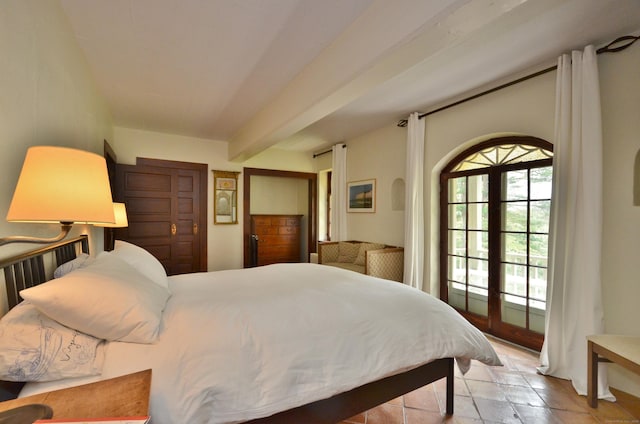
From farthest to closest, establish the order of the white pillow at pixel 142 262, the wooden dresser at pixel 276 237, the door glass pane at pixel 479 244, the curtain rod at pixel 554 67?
the wooden dresser at pixel 276 237, the door glass pane at pixel 479 244, the curtain rod at pixel 554 67, the white pillow at pixel 142 262

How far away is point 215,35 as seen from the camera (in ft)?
6.73

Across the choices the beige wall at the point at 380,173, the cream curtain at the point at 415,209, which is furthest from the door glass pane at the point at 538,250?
the beige wall at the point at 380,173

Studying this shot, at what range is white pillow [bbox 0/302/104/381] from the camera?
912mm

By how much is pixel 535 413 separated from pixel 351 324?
152 cm

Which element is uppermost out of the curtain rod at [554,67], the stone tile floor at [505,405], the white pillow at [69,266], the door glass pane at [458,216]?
the curtain rod at [554,67]

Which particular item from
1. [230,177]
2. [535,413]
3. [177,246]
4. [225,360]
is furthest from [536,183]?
[177,246]

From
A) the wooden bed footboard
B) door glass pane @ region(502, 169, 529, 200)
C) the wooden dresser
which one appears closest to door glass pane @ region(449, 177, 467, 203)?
door glass pane @ region(502, 169, 529, 200)

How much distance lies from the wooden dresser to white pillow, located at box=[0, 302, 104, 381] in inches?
169

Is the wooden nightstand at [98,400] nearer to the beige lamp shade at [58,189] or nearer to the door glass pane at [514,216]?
the beige lamp shade at [58,189]

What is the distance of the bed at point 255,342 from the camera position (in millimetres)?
1095

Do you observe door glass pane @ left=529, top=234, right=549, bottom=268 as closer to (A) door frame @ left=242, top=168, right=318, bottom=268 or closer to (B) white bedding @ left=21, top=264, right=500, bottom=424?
(B) white bedding @ left=21, top=264, right=500, bottom=424

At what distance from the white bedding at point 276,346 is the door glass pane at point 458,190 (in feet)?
6.18

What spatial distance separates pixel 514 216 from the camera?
9.43 feet

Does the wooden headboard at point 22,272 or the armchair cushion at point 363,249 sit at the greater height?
the wooden headboard at point 22,272
